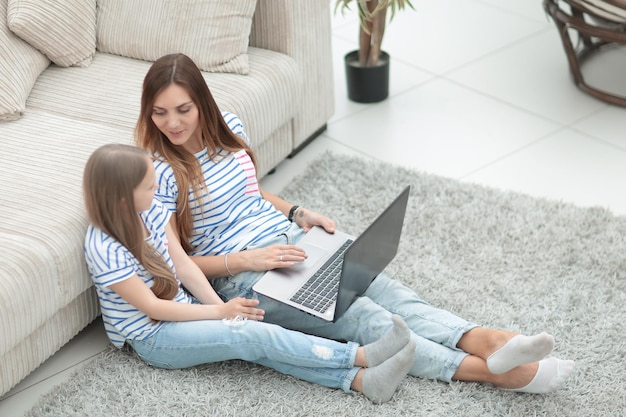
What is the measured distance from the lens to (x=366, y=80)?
3648 mm

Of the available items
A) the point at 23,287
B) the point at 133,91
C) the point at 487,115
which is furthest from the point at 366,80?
the point at 23,287

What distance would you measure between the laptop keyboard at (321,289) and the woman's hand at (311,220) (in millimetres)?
141

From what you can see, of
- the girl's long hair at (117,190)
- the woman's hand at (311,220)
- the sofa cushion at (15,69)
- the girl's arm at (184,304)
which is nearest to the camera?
the girl's long hair at (117,190)

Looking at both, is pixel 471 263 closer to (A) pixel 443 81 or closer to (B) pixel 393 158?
(B) pixel 393 158

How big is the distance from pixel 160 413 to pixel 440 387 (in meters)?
0.70

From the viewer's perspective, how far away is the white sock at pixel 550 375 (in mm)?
2139

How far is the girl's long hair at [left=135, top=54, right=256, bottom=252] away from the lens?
2.18 m

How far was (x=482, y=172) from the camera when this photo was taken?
321 centimetres

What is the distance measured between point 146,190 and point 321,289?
52cm

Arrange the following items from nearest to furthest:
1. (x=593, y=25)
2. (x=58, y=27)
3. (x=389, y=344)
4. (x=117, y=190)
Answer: (x=117, y=190)
(x=389, y=344)
(x=58, y=27)
(x=593, y=25)

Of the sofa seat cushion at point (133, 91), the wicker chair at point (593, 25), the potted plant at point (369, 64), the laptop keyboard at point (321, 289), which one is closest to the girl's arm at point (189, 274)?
the laptop keyboard at point (321, 289)

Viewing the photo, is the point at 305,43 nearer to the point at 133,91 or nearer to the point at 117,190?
the point at 133,91

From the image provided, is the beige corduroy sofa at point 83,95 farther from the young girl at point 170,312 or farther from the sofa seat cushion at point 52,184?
the young girl at point 170,312

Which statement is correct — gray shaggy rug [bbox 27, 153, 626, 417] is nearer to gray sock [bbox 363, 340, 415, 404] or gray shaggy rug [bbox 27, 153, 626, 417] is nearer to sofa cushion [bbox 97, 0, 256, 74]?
→ gray sock [bbox 363, 340, 415, 404]
